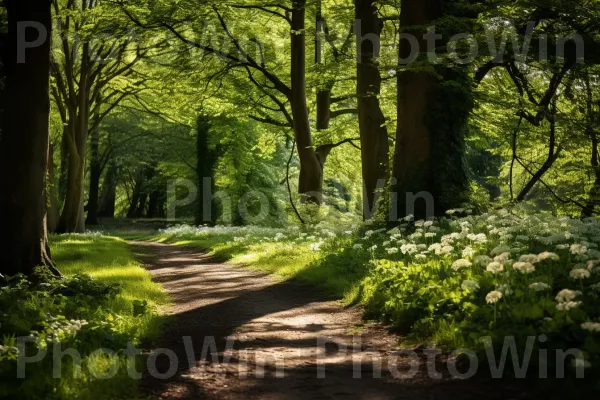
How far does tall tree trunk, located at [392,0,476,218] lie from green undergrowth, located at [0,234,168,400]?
5743 mm

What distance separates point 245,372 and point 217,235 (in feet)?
66.6

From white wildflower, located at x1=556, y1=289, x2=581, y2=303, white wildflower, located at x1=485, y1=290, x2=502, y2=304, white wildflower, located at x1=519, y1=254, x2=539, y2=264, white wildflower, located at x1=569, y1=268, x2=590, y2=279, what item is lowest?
white wildflower, located at x1=485, y1=290, x2=502, y2=304

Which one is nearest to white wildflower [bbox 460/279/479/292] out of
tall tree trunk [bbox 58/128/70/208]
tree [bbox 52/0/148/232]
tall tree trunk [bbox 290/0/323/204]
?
tall tree trunk [bbox 290/0/323/204]

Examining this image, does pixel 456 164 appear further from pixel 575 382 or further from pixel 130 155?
pixel 130 155

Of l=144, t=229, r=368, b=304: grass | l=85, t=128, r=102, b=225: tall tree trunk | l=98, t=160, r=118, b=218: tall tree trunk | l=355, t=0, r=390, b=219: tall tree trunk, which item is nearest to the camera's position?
l=144, t=229, r=368, b=304: grass

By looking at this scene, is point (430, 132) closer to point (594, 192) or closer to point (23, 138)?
point (23, 138)

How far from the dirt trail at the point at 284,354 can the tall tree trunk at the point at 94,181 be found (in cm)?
3660

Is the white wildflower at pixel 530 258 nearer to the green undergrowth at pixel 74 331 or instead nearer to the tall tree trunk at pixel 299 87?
the green undergrowth at pixel 74 331

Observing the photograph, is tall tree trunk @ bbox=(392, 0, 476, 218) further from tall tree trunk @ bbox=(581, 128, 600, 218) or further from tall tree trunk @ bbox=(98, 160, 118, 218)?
tall tree trunk @ bbox=(98, 160, 118, 218)

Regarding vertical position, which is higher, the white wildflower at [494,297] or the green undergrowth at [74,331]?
the white wildflower at [494,297]

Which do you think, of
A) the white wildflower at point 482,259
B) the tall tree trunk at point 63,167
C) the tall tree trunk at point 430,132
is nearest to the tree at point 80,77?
the tall tree trunk at point 63,167

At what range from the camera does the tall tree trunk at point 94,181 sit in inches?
1772

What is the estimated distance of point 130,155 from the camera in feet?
158

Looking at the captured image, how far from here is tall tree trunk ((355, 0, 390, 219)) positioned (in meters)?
17.4
